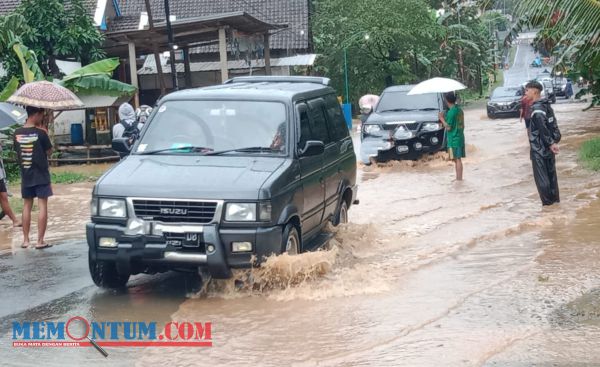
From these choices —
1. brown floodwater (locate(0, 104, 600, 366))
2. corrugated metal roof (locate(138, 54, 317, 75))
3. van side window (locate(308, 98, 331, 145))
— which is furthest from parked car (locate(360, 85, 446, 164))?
corrugated metal roof (locate(138, 54, 317, 75))

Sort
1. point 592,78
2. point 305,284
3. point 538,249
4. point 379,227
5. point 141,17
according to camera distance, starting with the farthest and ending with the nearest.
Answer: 1. point 141,17
2. point 592,78
3. point 379,227
4. point 538,249
5. point 305,284

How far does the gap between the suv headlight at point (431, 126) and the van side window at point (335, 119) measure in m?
7.78

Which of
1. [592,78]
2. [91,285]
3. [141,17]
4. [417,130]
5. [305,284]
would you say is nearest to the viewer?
[305,284]

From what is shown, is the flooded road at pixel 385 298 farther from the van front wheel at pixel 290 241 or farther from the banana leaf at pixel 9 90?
the banana leaf at pixel 9 90

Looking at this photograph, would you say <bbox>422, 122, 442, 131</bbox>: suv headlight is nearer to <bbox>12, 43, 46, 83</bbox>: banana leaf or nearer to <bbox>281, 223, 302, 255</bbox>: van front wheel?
<bbox>12, 43, 46, 83</bbox>: banana leaf

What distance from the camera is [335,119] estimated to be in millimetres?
10023

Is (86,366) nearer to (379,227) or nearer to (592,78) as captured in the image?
(379,227)

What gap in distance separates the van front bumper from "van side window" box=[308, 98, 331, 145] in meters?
2.07

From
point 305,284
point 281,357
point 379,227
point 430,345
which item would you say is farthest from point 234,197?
point 379,227

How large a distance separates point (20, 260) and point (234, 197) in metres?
3.97

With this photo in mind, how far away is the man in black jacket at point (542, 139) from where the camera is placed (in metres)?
11.3

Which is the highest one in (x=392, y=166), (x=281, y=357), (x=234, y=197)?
(x=234, y=197)

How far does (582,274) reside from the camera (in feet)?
26.5

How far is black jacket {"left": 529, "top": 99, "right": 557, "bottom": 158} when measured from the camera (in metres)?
11.3
